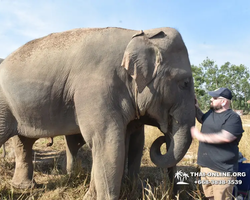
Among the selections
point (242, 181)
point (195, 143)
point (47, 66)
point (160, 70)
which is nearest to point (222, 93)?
point (160, 70)

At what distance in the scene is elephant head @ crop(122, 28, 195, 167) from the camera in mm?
2291

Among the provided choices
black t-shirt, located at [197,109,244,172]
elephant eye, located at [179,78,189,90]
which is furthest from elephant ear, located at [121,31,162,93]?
black t-shirt, located at [197,109,244,172]

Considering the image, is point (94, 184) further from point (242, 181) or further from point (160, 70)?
point (242, 181)

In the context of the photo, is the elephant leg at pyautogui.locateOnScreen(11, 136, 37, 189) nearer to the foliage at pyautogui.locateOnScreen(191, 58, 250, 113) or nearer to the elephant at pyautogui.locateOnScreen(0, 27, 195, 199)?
the elephant at pyautogui.locateOnScreen(0, 27, 195, 199)

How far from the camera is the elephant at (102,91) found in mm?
2209

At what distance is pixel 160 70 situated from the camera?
7.64ft

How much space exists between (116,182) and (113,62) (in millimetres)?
1184

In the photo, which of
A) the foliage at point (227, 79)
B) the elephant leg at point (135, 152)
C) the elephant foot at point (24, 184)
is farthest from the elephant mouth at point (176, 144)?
the foliage at point (227, 79)

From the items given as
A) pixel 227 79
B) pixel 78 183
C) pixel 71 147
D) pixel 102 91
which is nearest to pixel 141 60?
pixel 102 91

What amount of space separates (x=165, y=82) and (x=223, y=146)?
0.83 m

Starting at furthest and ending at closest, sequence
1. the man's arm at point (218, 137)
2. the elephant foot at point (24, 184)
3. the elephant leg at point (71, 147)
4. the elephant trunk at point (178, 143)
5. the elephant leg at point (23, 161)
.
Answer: the elephant leg at point (71, 147) < the elephant leg at point (23, 161) < the elephant foot at point (24, 184) < the elephant trunk at point (178, 143) < the man's arm at point (218, 137)

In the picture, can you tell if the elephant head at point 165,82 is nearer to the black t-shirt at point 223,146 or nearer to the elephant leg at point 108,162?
the black t-shirt at point 223,146

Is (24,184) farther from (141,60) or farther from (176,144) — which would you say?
(141,60)

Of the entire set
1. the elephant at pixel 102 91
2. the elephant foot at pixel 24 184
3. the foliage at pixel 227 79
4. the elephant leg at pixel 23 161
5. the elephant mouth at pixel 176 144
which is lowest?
the elephant foot at pixel 24 184
